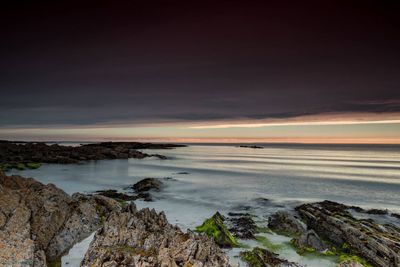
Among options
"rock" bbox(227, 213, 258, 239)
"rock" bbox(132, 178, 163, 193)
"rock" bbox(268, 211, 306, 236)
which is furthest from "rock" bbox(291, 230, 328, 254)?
"rock" bbox(132, 178, 163, 193)

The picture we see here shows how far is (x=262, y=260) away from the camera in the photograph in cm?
1094

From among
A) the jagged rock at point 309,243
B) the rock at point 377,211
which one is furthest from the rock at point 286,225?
the rock at point 377,211

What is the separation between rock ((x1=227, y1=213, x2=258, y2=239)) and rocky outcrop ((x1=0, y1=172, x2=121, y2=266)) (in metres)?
6.80

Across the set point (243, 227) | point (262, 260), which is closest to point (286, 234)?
point (243, 227)

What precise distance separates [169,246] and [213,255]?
4.37ft

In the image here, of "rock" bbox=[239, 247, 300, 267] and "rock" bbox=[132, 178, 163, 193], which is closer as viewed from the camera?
"rock" bbox=[239, 247, 300, 267]

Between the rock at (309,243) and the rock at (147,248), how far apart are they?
18.5 ft

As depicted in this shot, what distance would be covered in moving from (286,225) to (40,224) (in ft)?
38.5

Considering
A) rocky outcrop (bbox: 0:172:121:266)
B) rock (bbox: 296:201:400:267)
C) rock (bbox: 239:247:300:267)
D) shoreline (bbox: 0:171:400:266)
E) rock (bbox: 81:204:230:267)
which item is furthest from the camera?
shoreline (bbox: 0:171:400:266)

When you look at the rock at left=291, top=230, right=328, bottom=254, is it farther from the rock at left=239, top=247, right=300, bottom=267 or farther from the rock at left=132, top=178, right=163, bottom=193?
the rock at left=132, top=178, right=163, bottom=193

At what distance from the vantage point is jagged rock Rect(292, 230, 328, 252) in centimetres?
1286

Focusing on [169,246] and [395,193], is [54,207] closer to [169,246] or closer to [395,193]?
[169,246]

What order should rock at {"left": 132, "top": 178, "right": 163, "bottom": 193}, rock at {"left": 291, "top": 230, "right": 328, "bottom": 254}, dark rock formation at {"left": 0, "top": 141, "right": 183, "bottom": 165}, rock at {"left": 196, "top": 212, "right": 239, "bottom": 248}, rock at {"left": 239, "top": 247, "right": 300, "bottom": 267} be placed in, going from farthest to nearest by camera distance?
dark rock formation at {"left": 0, "top": 141, "right": 183, "bottom": 165}
rock at {"left": 132, "top": 178, "right": 163, "bottom": 193}
rock at {"left": 196, "top": 212, "right": 239, "bottom": 248}
rock at {"left": 291, "top": 230, "right": 328, "bottom": 254}
rock at {"left": 239, "top": 247, "right": 300, "bottom": 267}

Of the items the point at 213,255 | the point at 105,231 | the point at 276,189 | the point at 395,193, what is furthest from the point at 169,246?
the point at 395,193
